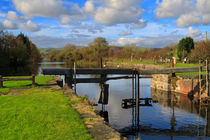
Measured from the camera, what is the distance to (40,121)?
8289mm

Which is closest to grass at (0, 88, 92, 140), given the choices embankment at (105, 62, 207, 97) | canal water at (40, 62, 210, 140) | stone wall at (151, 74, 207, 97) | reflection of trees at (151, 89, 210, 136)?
canal water at (40, 62, 210, 140)

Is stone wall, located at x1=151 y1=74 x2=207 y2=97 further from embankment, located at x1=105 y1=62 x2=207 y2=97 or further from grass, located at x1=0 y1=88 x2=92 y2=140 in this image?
grass, located at x1=0 y1=88 x2=92 y2=140

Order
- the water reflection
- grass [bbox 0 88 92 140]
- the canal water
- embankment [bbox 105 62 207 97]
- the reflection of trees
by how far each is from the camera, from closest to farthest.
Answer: grass [bbox 0 88 92 140] → the canal water → the water reflection → the reflection of trees → embankment [bbox 105 62 207 97]

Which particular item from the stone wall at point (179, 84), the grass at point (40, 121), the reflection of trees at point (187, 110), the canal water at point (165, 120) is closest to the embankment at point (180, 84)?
the stone wall at point (179, 84)

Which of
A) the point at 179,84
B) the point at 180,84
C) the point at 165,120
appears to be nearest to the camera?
the point at 165,120

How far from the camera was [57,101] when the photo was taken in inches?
467

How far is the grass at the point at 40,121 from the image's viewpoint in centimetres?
685

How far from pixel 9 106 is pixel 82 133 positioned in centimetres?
580

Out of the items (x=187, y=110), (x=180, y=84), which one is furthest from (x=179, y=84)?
(x=187, y=110)

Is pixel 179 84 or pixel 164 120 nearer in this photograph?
pixel 164 120

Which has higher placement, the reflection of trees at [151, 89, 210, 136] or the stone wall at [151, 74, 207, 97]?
the stone wall at [151, 74, 207, 97]

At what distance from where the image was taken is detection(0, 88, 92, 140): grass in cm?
685

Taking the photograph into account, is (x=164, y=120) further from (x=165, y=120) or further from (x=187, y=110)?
(x=187, y=110)

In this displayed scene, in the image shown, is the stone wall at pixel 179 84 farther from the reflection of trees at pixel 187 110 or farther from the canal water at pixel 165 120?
the canal water at pixel 165 120
